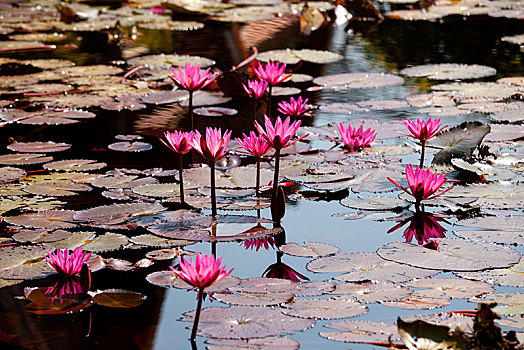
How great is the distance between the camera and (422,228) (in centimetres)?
199

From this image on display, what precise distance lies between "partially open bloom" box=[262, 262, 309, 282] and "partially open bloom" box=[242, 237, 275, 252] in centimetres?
12

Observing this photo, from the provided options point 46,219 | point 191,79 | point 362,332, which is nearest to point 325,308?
point 362,332

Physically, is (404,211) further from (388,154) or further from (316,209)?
(388,154)

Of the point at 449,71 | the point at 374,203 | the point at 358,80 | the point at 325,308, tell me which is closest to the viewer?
the point at 325,308

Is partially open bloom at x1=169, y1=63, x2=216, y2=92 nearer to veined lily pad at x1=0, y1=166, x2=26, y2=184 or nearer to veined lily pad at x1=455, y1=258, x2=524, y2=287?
veined lily pad at x1=0, y1=166, x2=26, y2=184

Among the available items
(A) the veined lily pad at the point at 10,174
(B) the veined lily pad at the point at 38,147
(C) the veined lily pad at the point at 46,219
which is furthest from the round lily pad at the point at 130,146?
(C) the veined lily pad at the point at 46,219

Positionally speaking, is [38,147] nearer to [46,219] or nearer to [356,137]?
[46,219]

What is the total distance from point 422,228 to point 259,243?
18.0 inches

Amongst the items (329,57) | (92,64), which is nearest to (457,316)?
(329,57)

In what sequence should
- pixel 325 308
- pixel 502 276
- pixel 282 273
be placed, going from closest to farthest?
pixel 325 308, pixel 502 276, pixel 282 273

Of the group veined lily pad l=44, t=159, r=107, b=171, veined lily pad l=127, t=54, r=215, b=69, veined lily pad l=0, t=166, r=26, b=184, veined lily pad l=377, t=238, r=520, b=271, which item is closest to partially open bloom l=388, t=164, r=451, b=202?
veined lily pad l=377, t=238, r=520, b=271

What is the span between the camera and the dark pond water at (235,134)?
4.84 feet

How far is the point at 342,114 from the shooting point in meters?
3.29

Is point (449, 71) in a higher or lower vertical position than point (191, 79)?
lower
